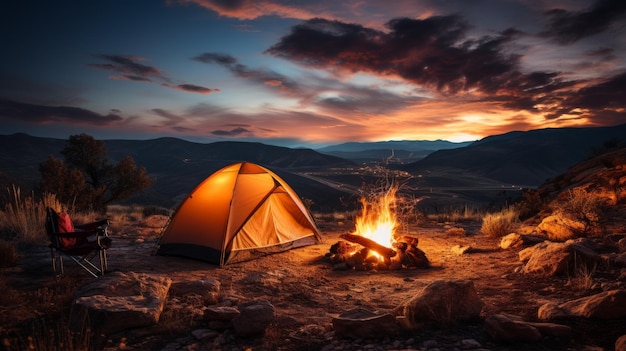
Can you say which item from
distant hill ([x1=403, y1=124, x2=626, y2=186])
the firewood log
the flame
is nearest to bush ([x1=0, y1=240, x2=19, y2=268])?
the flame

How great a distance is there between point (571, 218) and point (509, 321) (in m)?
6.69

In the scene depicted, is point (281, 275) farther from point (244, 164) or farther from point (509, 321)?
point (509, 321)

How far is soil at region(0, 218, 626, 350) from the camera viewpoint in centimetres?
407

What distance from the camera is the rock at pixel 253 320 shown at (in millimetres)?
4297

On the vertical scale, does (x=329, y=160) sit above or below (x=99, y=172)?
above

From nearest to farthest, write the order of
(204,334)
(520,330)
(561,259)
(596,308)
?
(520,330), (596,308), (204,334), (561,259)

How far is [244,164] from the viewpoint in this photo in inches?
386

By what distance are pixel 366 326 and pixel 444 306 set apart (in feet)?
3.32

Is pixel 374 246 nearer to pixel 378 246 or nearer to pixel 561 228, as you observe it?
pixel 378 246

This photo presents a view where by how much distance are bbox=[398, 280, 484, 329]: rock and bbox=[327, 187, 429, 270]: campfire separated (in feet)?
11.6

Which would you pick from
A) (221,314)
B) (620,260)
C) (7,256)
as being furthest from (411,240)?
(7,256)

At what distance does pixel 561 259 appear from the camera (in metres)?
6.04

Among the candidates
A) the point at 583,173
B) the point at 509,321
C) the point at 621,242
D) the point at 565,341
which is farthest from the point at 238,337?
the point at 583,173

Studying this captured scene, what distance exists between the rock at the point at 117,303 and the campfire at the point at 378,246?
410 centimetres
